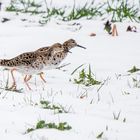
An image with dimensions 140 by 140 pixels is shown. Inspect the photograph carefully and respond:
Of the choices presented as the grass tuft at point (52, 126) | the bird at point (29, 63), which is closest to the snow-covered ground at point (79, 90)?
the grass tuft at point (52, 126)

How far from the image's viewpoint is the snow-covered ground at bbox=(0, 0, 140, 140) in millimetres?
6715

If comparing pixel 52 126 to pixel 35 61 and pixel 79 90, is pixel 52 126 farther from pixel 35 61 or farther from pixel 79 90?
pixel 35 61

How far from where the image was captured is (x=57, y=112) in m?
7.26

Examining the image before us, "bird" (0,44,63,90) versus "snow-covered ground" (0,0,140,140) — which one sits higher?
"bird" (0,44,63,90)

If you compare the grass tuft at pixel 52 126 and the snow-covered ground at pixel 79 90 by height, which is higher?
the grass tuft at pixel 52 126

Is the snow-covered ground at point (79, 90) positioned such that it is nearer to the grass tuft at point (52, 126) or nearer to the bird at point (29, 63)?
the grass tuft at point (52, 126)

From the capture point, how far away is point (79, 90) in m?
8.68

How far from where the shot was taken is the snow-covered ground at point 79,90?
264 inches

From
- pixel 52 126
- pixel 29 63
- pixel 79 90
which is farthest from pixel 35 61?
pixel 52 126

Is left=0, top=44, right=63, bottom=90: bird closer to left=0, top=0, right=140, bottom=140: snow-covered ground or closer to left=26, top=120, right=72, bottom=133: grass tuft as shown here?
left=0, top=0, right=140, bottom=140: snow-covered ground

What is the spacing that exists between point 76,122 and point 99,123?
9.6 inches

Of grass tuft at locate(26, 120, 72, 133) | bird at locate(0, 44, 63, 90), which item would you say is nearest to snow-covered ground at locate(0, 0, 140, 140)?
grass tuft at locate(26, 120, 72, 133)

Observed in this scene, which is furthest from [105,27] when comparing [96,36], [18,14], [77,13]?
[18,14]

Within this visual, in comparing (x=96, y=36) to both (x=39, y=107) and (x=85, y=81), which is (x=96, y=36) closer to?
(x=85, y=81)
